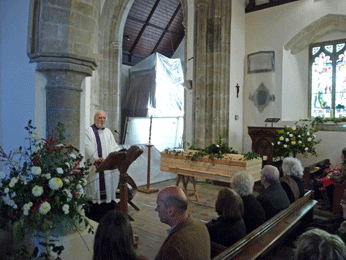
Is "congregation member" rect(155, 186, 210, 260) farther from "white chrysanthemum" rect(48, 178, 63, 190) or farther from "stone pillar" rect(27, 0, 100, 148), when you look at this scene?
"stone pillar" rect(27, 0, 100, 148)

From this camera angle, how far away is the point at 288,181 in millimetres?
4227

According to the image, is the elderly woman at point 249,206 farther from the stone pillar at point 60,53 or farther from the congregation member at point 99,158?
the congregation member at point 99,158

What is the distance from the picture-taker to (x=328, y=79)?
8445 mm

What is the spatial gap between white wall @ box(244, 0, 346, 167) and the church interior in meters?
0.03

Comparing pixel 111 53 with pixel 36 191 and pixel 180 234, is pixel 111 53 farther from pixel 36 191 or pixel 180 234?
pixel 180 234

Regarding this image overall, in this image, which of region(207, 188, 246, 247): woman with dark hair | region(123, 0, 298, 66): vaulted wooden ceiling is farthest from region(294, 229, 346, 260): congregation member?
region(123, 0, 298, 66): vaulted wooden ceiling

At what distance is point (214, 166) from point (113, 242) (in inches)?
160

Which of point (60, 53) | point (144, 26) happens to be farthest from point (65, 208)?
point (144, 26)

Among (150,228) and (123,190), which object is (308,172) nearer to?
(150,228)

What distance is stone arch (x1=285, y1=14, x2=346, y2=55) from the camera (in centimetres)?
782

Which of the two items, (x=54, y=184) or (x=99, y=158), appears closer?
(x=54, y=184)

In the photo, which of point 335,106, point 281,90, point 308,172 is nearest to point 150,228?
point 308,172

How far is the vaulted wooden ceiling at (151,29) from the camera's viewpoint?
12.6m

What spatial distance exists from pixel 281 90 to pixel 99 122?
18.1ft
